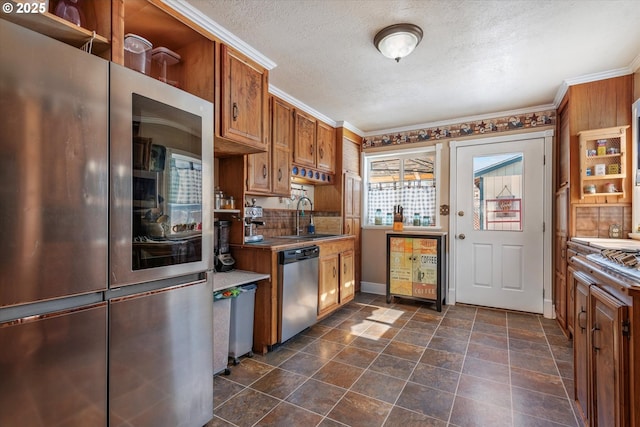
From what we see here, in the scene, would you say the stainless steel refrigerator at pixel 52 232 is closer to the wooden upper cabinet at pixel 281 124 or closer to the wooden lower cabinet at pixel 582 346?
the wooden upper cabinet at pixel 281 124

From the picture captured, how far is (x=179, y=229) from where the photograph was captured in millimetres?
1482

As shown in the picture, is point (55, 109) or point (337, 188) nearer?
point (55, 109)

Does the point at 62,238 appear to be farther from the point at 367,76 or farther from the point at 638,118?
the point at 638,118

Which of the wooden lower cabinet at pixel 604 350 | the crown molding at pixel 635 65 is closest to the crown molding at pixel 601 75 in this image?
the crown molding at pixel 635 65

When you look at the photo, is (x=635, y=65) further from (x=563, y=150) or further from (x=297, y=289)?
(x=297, y=289)

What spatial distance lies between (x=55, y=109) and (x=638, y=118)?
389 cm

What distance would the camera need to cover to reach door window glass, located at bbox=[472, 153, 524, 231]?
366cm

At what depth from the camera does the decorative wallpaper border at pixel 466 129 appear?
3.55 meters

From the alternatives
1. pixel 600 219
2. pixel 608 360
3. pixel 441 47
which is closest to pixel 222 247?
pixel 441 47

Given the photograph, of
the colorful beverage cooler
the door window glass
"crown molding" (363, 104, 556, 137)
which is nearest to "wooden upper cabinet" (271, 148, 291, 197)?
the colorful beverage cooler

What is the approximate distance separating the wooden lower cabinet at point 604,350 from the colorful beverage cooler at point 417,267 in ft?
6.55

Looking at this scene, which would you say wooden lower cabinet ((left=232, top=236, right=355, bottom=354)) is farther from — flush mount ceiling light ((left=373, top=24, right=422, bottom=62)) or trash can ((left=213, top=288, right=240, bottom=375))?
flush mount ceiling light ((left=373, top=24, right=422, bottom=62))

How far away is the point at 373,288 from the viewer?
447 cm

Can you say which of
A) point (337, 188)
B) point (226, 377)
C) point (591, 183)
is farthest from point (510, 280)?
point (226, 377)
